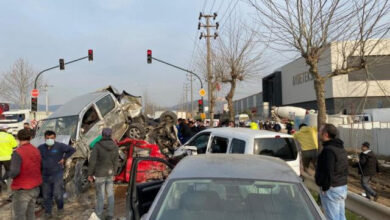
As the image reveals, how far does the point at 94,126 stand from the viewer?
1036 centimetres

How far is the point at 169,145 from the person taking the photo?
14.2 meters

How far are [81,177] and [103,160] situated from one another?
265 cm

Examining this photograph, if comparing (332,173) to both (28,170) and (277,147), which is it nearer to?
(277,147)

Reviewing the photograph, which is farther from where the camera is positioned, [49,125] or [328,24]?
[49,125]

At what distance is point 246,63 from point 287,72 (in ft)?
122

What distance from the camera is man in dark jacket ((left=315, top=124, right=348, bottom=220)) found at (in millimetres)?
4457

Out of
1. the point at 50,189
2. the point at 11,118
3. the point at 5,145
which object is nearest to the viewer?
the point at 50,189

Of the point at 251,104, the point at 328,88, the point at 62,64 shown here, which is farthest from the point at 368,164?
the point at 251,104

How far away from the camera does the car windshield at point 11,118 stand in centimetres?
3266

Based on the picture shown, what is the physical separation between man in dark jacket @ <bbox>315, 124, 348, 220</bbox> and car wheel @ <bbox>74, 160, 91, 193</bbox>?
5.74m

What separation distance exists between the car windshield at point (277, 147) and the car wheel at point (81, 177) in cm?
439

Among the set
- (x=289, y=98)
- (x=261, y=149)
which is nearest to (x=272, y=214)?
(x=261, y=149)

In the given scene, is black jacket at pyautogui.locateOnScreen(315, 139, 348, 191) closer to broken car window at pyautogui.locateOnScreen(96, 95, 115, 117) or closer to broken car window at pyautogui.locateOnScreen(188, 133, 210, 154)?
broken car window at pyautogui.locateOnScreen(188, 133, 210, 154)

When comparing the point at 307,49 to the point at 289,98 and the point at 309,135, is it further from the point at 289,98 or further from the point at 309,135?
the point at 289,98
